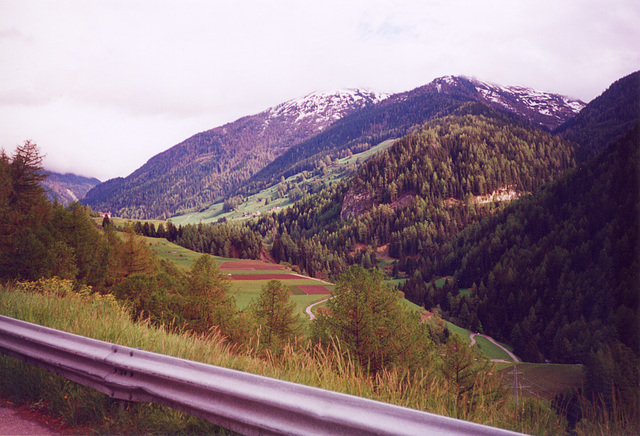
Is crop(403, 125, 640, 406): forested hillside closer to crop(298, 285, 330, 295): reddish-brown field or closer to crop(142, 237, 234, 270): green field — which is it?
crop(298, 285, 330, 295): reddish-brown field

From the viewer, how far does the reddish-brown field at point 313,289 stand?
251 ft

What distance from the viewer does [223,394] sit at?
3113mm

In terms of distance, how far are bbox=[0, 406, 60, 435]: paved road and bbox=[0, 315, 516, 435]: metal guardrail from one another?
0.53m

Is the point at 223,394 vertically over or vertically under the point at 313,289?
over

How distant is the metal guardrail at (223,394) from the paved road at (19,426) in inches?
20.8

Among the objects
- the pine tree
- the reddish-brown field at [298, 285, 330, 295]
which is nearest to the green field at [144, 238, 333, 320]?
the reddish-brown field at [298, 285, 330, 295]

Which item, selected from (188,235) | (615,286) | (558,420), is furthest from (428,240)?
(558,420)

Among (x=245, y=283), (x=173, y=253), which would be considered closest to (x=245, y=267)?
(x=173, y=253)

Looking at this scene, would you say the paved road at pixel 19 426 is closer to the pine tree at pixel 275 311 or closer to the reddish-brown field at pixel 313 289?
the pine tree at pixel 275 311

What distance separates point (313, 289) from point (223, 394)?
7830cm

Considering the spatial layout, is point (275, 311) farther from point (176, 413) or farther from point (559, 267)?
point (559, 267)

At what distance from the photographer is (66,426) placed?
3.65 metres

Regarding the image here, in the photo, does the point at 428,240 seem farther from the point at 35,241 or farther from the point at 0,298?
the point at 0,298

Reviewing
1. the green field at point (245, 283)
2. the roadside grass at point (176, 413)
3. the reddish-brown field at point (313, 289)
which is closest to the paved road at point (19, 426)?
the roadside grass at point (176, 413)
